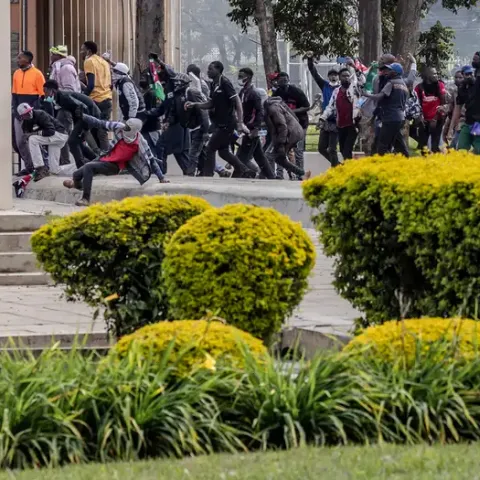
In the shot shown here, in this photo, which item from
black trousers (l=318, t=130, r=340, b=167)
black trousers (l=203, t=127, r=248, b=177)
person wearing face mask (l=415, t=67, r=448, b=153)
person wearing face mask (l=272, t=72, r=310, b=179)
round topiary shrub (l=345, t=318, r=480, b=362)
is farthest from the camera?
person wearing face mask (l=415, t=67, r=448, b=153)

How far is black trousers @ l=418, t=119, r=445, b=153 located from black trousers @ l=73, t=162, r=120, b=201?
10.0 m

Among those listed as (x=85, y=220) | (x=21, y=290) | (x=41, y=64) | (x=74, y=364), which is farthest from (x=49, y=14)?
(x=74, y=364)

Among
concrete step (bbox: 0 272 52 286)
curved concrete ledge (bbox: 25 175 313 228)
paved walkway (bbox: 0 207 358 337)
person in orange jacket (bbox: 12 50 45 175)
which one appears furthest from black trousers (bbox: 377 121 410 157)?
concrete step (bbox: 0 272 52 286)

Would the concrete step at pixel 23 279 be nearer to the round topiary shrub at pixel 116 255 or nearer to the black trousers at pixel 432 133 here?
the round topiary shrub at pixel 116 255

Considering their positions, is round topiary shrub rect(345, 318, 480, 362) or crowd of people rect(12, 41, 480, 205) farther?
crowd of people rect(12, 41, 480, 205)

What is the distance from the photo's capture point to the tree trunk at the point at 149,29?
26.0 meters

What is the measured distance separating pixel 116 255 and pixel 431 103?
55.8 ft

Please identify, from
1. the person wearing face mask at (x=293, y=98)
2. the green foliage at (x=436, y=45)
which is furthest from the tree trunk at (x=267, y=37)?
the person wearing face mask at (x=293, y=98)

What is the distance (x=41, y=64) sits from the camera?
32531mm

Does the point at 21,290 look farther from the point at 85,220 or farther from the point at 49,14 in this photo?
the point at 49,14

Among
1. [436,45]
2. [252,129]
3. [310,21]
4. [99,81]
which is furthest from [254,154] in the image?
[436,45]

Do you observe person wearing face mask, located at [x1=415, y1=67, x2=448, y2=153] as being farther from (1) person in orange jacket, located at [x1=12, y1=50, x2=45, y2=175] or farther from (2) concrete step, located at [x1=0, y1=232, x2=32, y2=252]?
(2) concrete step, located at [x1=0, y1=232, x2=32, y2=252]

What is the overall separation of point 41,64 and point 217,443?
89.5 ft

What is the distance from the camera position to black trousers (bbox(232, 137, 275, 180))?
21.1 meters
